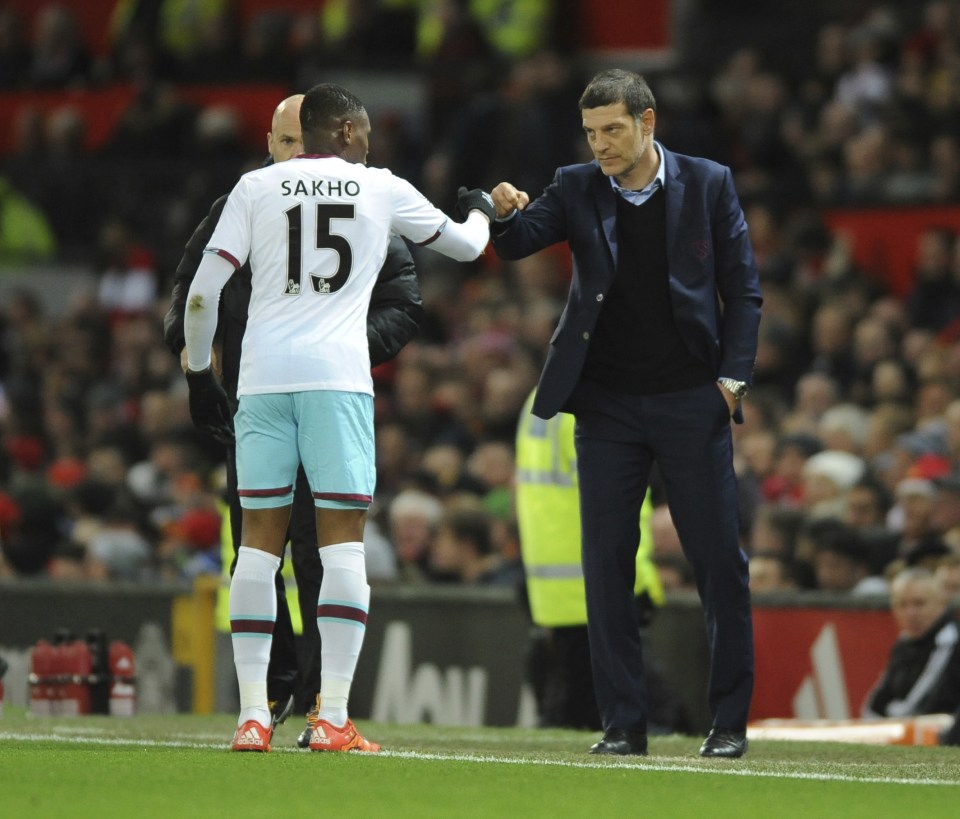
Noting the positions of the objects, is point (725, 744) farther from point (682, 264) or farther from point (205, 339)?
point (205, 339)

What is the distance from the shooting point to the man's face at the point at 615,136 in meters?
7.46

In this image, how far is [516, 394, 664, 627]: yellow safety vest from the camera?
31.9 feet

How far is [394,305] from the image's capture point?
7.99 metres

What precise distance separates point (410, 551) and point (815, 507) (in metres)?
2.57

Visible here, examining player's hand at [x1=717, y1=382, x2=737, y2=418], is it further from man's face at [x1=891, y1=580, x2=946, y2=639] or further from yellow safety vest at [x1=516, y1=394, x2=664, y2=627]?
man's face at [x1=891, y1=580, x2=946, y2=639]

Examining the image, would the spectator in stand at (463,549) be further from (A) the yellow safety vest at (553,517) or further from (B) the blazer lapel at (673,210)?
(B) the blazer lapel at (673,210)

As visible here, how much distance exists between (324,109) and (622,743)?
2333mm

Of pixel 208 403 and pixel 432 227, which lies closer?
pixel 432 227

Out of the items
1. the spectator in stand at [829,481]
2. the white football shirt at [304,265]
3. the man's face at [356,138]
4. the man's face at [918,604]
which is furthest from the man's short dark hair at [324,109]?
the spectator in stand at [829,481]

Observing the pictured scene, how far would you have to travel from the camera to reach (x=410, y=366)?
53.8ft

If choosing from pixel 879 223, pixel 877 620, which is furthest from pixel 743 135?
pixel 877 620

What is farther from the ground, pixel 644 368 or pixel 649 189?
pixel 649 189

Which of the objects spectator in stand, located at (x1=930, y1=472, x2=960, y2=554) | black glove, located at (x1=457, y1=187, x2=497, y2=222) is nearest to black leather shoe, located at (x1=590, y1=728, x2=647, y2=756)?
black glove, located at (x1=457, y1=187, x2=497, y2=222)

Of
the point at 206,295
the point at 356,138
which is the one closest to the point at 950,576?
the point at 356,138
